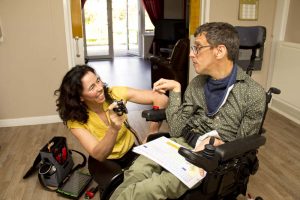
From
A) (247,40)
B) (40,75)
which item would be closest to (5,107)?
(40,75)

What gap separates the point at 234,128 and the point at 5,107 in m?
2.57

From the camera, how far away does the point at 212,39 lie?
1252 millimetres

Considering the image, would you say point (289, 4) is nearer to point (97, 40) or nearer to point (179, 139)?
point (179, 139)

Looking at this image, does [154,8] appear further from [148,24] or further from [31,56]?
[31,56]

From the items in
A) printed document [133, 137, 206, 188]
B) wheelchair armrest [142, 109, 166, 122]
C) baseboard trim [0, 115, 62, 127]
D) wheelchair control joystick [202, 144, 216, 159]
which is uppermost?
wheelchair control joystick [202, 144, 216, 159]

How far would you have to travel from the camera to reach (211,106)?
1408 mm

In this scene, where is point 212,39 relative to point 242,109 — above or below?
above

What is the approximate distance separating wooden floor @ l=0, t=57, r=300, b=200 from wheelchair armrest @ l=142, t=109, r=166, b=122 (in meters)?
0.80

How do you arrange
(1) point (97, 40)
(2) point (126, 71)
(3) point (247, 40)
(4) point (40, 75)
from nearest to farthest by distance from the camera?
(3) point (247, 40)
(4) point (40, 75)
(2) point (126, 71)
(1) point (97, 40)

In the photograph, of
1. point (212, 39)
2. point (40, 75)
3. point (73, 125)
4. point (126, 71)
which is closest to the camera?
point (212, 39)

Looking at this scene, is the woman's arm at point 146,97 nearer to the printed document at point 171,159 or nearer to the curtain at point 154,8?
the printed document at point 171,159

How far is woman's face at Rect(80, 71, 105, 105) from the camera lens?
137 cm

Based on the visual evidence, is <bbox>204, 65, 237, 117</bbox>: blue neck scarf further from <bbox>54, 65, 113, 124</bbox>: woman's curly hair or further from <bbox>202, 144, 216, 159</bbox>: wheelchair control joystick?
<bbox>54, 65, 113, 124</bbox>: woman's curly hair

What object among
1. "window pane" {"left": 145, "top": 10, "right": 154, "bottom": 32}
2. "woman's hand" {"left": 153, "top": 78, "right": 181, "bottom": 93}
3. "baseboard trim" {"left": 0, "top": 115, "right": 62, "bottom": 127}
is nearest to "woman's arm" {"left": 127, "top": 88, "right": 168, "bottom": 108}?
"woman's hand" {"left": 153, "top": 78, "right": 181, "bottom": 93}
